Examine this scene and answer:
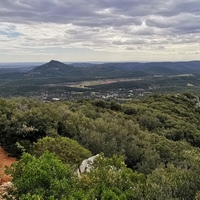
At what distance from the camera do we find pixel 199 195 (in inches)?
401

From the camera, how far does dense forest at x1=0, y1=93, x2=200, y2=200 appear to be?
440 inches

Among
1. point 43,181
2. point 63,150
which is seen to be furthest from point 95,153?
point 43,181

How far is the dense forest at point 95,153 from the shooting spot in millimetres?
11164

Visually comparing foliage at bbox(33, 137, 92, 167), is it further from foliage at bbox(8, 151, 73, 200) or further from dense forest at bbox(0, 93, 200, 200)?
foliage at bbox(8, 151, 73, 200)

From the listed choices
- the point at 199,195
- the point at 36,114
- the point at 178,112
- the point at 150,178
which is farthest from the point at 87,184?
the point at 178,112

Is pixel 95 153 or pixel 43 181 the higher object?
pixel 43 181

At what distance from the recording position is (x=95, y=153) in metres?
23.5

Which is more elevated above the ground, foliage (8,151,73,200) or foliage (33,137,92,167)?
foliage (8,151,73,200)

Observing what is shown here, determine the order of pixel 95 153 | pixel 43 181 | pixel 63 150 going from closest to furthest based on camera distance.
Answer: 1. pixel 43 181
2. pixel 63 150
3. pixel 95 153

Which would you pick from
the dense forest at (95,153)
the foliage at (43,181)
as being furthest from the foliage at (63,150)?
the foliage at (43,181)

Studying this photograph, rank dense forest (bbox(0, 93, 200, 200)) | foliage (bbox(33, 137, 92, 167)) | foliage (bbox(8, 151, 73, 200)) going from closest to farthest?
1. foliage (bbox(8, 151, 73, 200))
2. dense forest (bbox(0, 93, 200, 200))
3. foliage (bbox(33, 137, 92, 167))

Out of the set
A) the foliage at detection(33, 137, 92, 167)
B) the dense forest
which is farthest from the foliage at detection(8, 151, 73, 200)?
the foliage at detection(33, 137, 92, 167)

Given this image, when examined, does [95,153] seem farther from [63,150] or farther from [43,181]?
[43,181]

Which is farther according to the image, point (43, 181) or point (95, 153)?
point (95, 153)
